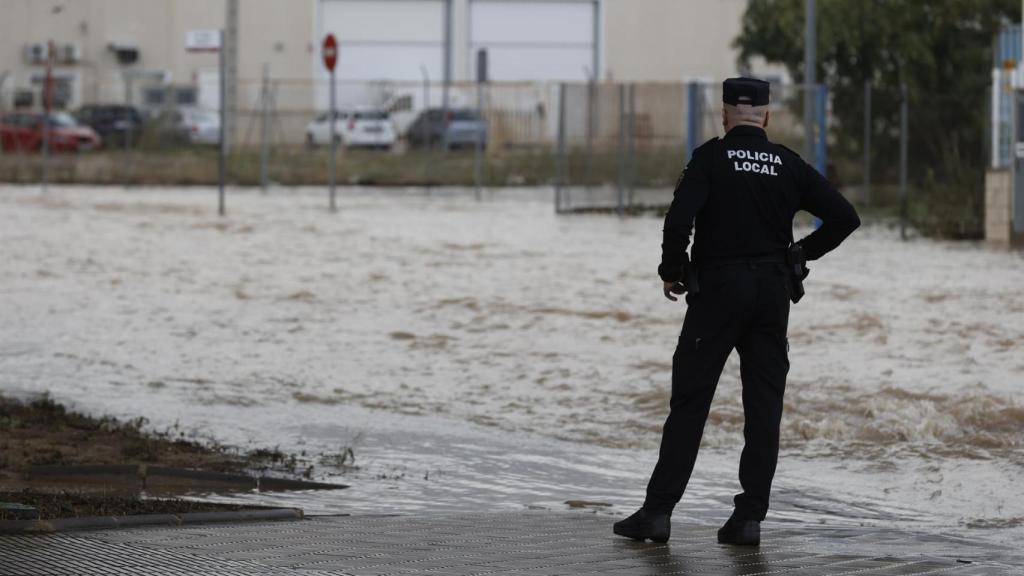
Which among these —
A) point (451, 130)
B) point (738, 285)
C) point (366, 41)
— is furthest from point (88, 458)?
point (366, 41)

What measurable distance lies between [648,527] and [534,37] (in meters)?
60.6

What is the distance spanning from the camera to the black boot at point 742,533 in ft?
21.9

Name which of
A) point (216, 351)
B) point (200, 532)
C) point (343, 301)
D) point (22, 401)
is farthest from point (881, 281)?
point (200, 532)

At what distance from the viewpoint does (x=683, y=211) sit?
21.6 feet

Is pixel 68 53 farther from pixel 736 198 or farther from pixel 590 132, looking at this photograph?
pixel 736 198

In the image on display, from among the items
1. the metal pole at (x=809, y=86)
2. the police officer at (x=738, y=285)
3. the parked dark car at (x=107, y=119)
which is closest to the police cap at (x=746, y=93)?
the police officer at (x=738, y=285)

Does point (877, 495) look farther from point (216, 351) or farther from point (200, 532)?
point (216, 351)

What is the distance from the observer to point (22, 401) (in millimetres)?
10875

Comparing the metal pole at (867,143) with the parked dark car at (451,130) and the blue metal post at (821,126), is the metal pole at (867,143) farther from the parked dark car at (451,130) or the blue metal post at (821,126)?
the parked dark car at (451,130)

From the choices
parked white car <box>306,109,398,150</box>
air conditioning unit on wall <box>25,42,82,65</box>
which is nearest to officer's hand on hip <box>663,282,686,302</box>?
parked white car <box>306,109,398,150</box>

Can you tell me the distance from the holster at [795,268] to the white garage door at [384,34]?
59.3 meters

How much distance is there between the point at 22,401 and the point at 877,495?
4.97 m

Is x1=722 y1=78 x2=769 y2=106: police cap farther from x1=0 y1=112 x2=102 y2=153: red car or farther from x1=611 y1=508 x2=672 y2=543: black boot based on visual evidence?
x1=0 y1=112 x2=102 y2=153: red car

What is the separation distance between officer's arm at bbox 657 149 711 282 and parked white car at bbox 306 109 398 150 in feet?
136
